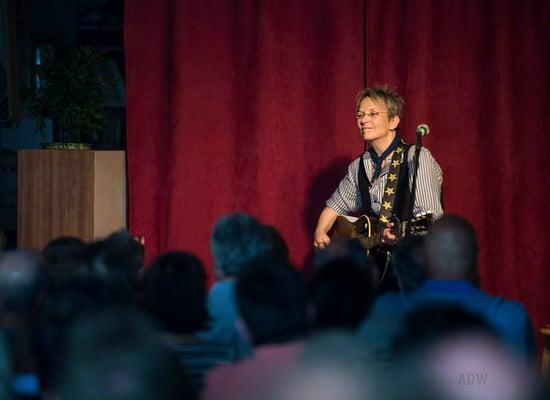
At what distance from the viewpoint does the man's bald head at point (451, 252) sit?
2.39 metres

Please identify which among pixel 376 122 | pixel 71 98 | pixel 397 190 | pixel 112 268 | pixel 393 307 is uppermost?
pixel 71 98

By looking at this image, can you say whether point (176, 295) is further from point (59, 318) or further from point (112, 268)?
point (59, 318)

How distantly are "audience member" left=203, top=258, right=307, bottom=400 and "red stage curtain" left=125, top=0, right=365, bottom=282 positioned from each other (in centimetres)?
279

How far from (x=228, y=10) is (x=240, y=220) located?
7.89 ft

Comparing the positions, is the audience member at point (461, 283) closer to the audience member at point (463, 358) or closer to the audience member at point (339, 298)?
the audience member at point (339, 298)

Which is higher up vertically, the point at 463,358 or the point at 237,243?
the point at 237,243

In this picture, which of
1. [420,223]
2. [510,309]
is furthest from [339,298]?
[420,223]

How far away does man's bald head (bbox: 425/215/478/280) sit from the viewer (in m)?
2.39

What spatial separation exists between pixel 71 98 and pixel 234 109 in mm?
785

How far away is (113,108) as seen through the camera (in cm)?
593

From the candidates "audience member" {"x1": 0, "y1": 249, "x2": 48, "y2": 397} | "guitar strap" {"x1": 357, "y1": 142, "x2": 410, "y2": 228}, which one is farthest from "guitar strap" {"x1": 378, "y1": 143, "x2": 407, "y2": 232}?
"audience member" {"x1": 0, "y1": 249, "x2": 48, "y2": 397}

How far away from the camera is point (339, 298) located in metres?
1.99

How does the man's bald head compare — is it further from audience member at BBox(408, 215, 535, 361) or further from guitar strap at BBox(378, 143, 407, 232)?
guitar strap at BBox(378, 143, 407, 232)

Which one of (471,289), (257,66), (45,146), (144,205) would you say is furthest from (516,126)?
(471,289)
